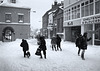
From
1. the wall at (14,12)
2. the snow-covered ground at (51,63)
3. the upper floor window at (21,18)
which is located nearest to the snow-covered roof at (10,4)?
the wall at (14,12)

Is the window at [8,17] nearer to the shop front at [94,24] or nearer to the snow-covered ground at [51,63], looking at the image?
the shop front at [94,24]

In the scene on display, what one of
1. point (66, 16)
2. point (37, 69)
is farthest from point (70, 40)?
point (37, 69)

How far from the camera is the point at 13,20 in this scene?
111 feet

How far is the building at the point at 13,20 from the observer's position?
108ft

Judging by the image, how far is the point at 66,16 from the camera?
28141 millimetres

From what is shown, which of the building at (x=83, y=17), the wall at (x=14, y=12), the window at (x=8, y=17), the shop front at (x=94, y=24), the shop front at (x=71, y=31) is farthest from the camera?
the window at (x=8, y=17)

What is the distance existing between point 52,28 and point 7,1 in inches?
582

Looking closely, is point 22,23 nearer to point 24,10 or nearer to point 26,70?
point 24,10

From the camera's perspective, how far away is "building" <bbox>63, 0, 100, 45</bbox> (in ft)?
61.8

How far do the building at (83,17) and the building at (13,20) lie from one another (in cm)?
1102

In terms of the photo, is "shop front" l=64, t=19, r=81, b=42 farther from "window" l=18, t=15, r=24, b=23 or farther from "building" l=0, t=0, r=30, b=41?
"window" l=18, t=15, r=24, b=23

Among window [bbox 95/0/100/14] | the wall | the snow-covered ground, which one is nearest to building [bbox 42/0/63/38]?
the wall

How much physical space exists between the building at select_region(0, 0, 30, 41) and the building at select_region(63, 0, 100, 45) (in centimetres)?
1102

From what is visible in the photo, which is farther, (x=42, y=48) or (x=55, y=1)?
(x=55, y=1)
